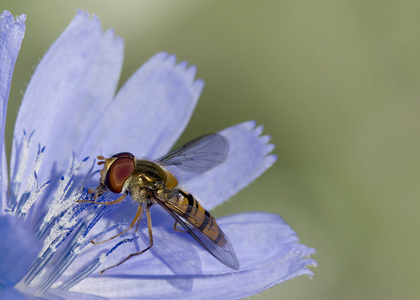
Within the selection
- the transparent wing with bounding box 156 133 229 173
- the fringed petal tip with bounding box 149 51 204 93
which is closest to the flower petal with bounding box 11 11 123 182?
the fringed petal tip with bounding box 149 51 204 93

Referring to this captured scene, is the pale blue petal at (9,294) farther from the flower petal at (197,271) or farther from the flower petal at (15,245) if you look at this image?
the flower petal at (197,271)

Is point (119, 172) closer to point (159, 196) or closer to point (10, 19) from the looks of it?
point (159, 196)

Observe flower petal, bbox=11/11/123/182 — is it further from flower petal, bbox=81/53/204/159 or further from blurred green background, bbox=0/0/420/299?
blurred green background, bbox=0/0/420/299

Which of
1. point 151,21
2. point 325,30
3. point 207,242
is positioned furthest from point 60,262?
point 325,30

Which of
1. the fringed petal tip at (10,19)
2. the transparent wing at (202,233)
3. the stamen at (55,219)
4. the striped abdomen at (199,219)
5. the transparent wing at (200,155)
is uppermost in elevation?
the fringed petal tip at (10,19)

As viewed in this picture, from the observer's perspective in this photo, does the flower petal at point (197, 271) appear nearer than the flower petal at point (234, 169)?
Yes

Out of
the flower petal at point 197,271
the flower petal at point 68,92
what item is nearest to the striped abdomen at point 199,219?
the flower petal at point 197,271

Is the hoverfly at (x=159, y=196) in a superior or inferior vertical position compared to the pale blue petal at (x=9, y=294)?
superior
